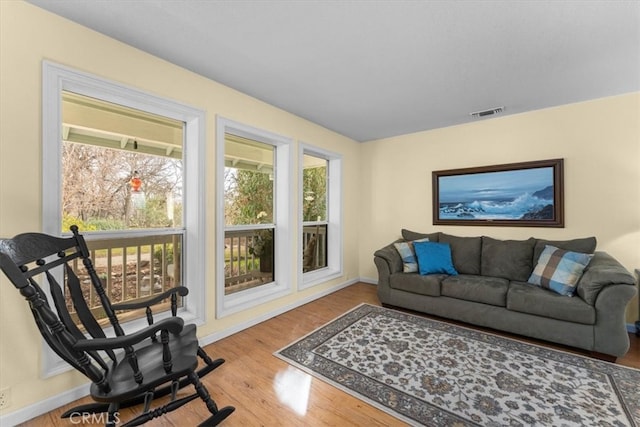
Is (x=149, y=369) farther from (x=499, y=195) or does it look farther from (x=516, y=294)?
(x=499, y=195)

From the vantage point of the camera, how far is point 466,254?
138 inches

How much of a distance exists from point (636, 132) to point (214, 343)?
4.83 metres

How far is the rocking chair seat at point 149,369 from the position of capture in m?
1.30

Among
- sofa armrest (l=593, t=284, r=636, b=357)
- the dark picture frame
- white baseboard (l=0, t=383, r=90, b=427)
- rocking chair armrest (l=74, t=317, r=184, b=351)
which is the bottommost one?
white baseboard (l=0, t=383, r=90, b=427)

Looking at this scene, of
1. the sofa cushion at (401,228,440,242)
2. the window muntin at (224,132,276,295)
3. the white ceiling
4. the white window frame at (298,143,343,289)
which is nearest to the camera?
the white ceiling

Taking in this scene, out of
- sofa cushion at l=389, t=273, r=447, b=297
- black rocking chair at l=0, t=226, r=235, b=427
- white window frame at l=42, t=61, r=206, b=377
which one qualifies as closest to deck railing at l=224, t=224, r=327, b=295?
white window frame at l=42, t=61, r=206, b=377

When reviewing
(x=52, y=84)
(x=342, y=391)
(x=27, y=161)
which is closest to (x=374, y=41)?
(x=52, y=84)

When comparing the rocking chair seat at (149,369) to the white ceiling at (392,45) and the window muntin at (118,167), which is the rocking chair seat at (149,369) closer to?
the window muntin at (118,167)

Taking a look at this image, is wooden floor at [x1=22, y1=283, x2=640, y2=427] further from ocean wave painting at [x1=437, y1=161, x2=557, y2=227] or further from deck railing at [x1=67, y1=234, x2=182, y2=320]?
ocean wave painting at [x1=437, y1=161, x2=557, y2=227]

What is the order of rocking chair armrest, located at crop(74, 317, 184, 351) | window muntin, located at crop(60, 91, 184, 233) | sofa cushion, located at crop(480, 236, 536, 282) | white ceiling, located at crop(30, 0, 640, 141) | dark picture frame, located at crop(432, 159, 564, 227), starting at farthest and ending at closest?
dark picture frame, located at crop(432, 159, 564, 227) < sofa cushion, located at crop(480, 236, 536, 282) < window muntin, located at crop(60, 91, 184, 233) < white ceiling, located at crop(30, 0, 640, 141) < rocking chair armrest, located at crop(74, 317, 184, 351)

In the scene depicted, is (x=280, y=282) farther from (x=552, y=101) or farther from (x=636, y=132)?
(x=636, y=132)

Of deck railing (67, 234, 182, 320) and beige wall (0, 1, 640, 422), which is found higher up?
beige wall (0, 1, 640, 422)

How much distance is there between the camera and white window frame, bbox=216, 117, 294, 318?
265 centimetres

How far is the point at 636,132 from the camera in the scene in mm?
2822
